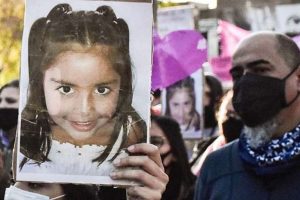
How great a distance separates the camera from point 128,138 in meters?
2.39

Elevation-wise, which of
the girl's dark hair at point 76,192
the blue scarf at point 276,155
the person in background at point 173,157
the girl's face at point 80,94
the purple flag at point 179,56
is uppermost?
the girl's face at point 80,94

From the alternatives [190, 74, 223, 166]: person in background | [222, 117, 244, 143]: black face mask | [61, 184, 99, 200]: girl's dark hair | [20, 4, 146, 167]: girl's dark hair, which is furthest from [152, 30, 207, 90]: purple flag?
[20, 4, 146, 167]: girl's dark hair

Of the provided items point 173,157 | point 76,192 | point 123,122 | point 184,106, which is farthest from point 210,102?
point 123,122

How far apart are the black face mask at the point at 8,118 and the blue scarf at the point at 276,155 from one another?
8.70ft

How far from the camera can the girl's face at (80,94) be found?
2.38m

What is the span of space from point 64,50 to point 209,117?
235 inches

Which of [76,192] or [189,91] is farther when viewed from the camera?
[189,91]

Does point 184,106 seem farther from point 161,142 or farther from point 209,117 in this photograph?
point 161,142

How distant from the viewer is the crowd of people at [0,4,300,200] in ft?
7.79

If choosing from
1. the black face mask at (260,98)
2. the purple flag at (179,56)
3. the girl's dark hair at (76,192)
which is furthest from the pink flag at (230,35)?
the girl's dark hair at (76,192)

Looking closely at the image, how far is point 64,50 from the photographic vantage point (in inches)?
94.7

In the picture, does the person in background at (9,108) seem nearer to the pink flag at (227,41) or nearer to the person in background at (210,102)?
the person in background at (210,102)

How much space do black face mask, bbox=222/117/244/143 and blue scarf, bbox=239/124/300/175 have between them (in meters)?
1.60

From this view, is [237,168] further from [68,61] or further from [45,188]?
[68,61]
